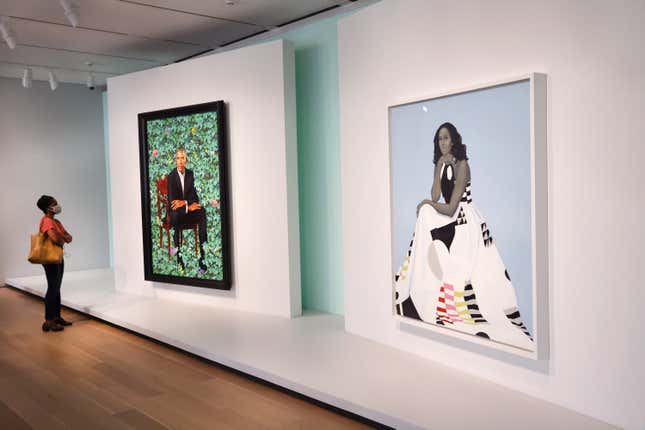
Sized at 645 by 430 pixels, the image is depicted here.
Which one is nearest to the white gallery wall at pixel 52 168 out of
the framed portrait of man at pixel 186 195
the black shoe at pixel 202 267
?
the framed portrait of man at pixel 186 195

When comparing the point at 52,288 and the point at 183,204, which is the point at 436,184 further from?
the point at 52,288

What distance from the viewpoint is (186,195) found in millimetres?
7730

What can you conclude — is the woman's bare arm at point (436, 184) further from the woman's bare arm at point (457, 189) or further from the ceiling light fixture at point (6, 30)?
the ceiling light fixture at point (6, 30)

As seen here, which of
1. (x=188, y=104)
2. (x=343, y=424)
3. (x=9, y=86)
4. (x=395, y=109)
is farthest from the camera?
(x=9, y=86)

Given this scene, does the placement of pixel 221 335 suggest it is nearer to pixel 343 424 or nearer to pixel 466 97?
pixel 343 424

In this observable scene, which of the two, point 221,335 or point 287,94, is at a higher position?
point 287,94

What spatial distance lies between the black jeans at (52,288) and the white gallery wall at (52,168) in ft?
12.8

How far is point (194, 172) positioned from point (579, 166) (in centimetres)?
497

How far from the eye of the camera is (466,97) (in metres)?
4.47

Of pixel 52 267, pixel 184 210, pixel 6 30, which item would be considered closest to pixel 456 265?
pixel 184 210

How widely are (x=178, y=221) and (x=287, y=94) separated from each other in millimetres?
2276

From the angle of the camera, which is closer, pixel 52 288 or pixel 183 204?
pixel 52 288

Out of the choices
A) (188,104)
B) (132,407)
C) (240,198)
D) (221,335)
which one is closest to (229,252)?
(240,198)

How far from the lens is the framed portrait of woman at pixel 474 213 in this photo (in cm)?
400
